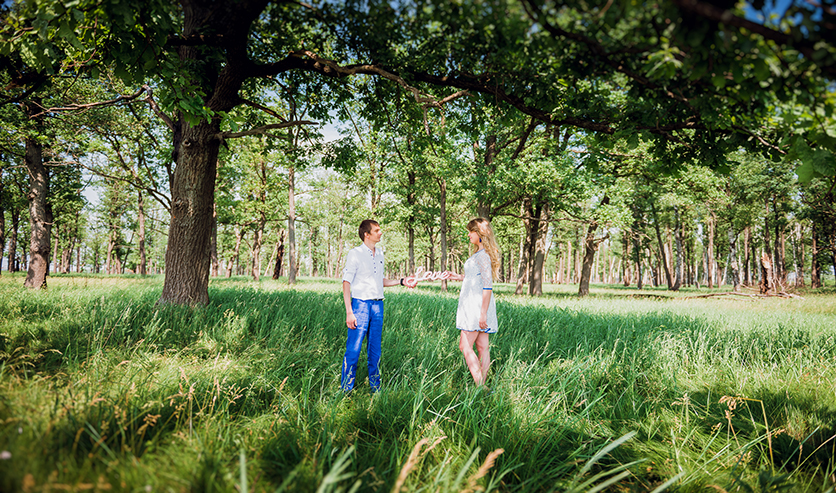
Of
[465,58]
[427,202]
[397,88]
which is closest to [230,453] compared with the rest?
[465,58]

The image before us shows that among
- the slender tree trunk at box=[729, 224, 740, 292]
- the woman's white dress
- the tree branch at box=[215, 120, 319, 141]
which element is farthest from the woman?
the slender tree trunk at box=[729, 224, 740, 292]

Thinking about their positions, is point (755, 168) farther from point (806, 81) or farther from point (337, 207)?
point (337, 207)

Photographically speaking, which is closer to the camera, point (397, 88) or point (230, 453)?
point (230, 453)

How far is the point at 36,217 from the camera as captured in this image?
34.9 feet

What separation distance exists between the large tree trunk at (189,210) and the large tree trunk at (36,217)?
9.20 m

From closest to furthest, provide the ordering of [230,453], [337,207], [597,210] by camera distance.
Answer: [230,453], [597,210], [337,207]

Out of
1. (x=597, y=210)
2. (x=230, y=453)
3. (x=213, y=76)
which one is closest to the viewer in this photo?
(x=230, y=453)

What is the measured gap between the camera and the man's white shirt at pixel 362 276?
12.8 ft

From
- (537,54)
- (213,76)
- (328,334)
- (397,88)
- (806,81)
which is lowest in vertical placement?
(328,334)

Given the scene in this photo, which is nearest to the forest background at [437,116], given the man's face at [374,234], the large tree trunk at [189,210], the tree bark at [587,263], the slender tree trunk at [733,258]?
the large tree trunk at [189,210]

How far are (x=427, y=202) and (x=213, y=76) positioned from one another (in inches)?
733

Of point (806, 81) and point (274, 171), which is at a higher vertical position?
point (274, 171)

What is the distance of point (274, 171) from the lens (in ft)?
75.6

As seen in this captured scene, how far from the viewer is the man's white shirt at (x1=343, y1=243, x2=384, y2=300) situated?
3.89 meters
